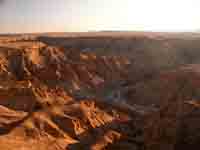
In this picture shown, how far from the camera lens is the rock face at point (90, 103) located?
16.3m

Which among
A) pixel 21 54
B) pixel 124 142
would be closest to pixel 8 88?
pixel 21 54

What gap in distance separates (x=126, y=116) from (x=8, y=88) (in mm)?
12495

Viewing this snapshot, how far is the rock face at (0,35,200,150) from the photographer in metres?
16.3

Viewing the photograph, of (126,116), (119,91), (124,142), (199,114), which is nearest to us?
(199,114)

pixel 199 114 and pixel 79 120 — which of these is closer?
pixel 199 114

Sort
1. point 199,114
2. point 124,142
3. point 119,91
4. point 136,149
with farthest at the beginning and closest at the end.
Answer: point 119,91 → point 124,142 → point 136,149 → point 199,114

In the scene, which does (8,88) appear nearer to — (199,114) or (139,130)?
(139,130)

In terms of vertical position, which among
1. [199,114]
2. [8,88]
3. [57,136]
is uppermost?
[199,114]

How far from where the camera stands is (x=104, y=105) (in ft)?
87.2

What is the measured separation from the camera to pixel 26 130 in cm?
2008

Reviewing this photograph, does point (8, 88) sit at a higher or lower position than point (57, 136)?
higher

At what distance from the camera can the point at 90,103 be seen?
25.7 m

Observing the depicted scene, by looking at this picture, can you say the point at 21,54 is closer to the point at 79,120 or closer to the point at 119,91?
the point at 119,91

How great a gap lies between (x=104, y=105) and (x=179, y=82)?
315 inches
